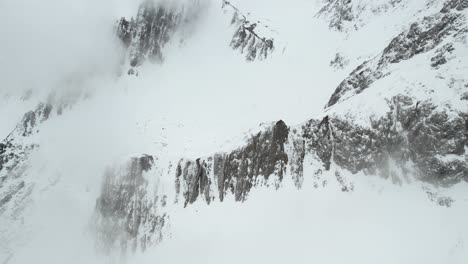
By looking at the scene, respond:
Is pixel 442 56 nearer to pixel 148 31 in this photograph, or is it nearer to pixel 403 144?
pixel 403 144

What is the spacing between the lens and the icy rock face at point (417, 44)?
171ft

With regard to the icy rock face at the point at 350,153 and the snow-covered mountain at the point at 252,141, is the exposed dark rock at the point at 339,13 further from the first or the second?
the icy rock face at the point at 350,153

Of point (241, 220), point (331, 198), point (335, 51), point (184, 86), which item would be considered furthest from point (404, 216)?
point (184, 86)

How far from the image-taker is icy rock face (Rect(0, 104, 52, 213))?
14062cm

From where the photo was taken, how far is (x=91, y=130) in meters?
130

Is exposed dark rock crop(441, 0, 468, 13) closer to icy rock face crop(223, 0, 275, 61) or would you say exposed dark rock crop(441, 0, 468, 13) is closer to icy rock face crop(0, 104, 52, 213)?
icy rock face crop(223, 0, 275, 61)

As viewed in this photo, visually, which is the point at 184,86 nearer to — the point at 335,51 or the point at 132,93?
the point at 132,93

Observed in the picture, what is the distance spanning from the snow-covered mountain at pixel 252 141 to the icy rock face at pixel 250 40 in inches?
24.5

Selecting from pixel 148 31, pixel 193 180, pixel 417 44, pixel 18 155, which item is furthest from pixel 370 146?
pixel 18 155

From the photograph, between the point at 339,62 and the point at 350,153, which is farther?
the point at 339,62

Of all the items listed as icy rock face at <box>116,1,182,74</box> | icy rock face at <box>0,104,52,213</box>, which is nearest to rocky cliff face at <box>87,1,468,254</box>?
icy rock face at <box>116,1,182,74</box>

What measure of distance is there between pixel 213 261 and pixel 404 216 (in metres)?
27.0

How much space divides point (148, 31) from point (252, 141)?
86573 millimetres

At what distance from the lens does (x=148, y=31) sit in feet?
443
